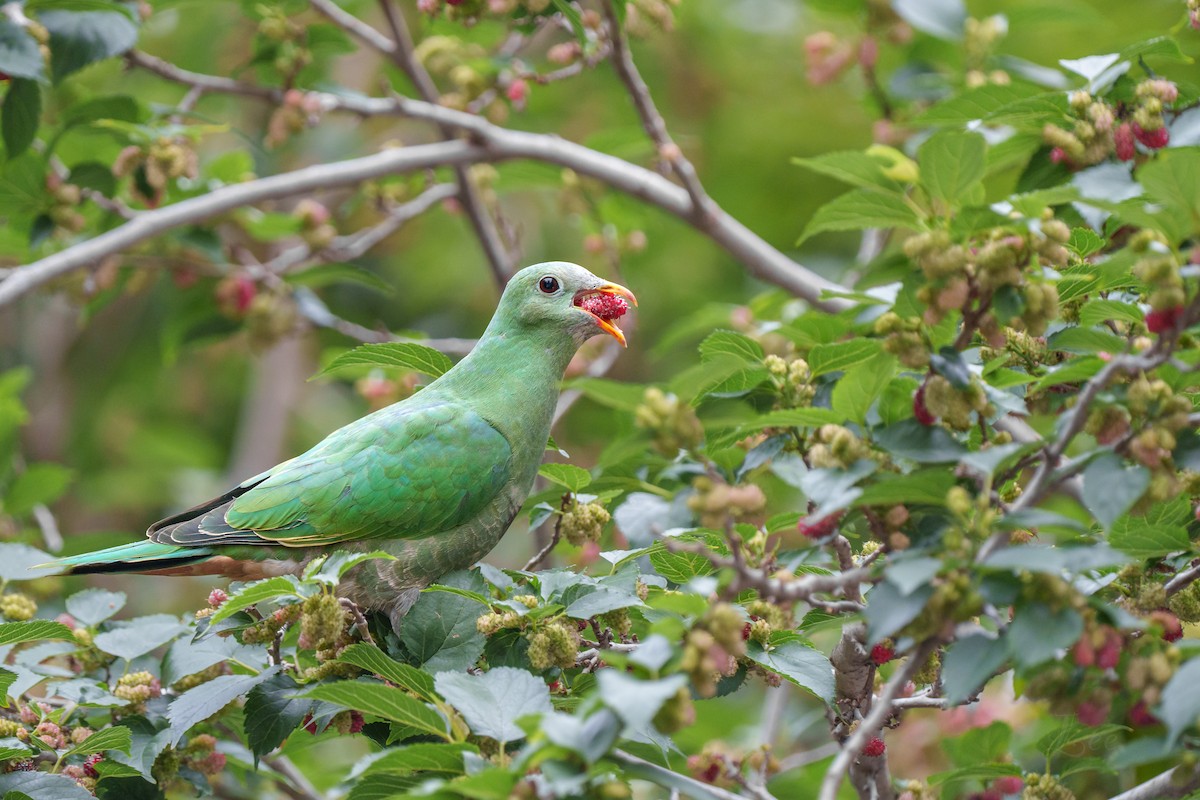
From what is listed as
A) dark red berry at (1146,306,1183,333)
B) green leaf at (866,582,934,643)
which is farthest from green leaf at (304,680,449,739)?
dark red berry at (1146,306,1183,333)

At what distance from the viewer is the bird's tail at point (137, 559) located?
2.92 m

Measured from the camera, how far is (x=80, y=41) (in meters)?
3.73

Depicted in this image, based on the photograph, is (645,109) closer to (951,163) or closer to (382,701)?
(951,163)

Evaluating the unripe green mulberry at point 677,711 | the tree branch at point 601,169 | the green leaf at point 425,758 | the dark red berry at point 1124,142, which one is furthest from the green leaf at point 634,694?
the tree branch at point 601,169

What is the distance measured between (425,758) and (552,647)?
1.43 feet

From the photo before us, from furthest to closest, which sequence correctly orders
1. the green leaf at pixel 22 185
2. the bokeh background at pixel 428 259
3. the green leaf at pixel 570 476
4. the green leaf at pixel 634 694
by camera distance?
the bokeh background at pixel 428 259 → the green leaf at pixel 22 185 → the green leaf at pixel 570 476 → the green leaf at pixel 634 694

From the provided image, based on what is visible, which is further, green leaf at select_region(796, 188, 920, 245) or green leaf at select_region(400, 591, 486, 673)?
green leaf at select_region(400, 591, 486, 673)

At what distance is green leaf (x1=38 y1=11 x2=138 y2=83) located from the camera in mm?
3717

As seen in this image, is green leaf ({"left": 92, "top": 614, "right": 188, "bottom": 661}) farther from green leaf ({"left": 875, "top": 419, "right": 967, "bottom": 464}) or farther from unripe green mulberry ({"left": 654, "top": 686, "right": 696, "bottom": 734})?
green leaf ({"left": 875, "top": 419, "right": 967, "bottom": 464})

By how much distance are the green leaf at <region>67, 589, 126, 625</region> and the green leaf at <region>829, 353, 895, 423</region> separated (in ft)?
6.35

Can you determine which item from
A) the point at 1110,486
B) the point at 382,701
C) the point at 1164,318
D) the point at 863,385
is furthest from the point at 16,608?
the point at 1164,318

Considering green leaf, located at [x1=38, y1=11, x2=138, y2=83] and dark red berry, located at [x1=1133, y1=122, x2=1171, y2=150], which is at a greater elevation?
green leaf, located at [x1=38, y1=11, x2=138, y2=83]

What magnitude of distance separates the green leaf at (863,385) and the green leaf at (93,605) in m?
1.94

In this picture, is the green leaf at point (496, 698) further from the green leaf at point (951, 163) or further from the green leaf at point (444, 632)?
the green leaf at point (951, 163)
